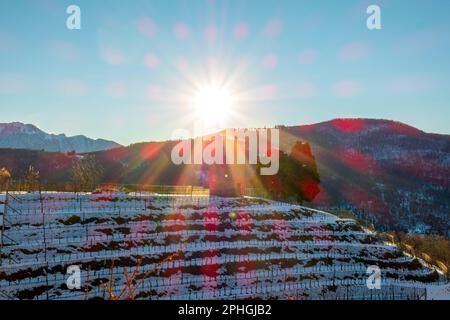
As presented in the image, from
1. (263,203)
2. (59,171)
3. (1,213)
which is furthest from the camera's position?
(59,171)

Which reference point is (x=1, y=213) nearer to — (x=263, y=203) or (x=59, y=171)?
(x=263, y=203)

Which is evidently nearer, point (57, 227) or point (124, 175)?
point (57, 227)

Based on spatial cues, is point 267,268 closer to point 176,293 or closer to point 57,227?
point 176,293

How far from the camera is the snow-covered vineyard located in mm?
48594

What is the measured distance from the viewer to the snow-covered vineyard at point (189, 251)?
159ft

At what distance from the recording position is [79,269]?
1927 inches

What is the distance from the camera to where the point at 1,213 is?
5491 cm

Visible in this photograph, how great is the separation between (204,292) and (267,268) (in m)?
10.0

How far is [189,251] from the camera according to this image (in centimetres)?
5662
